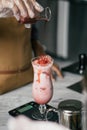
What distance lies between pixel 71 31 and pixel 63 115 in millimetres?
1781

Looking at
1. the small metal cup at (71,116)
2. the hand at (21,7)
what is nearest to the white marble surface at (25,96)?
the small metal cup at (71,116)

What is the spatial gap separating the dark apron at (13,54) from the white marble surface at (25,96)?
5cm

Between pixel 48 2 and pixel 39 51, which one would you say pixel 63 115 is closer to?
pixel 39 51

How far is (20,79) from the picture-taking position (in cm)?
170

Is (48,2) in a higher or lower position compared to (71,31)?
higher

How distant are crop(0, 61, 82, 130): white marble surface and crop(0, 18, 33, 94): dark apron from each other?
0.05m

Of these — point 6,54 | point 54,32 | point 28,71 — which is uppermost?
point 6,54

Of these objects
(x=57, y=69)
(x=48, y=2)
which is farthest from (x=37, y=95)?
(x=48, y=2)

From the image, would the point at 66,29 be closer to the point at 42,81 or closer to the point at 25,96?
the point at 25,96

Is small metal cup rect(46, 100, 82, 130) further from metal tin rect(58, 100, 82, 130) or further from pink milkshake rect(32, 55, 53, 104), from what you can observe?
pink milkshake rect(32, 55, 53, 104)

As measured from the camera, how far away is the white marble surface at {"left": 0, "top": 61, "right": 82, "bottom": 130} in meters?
1.43

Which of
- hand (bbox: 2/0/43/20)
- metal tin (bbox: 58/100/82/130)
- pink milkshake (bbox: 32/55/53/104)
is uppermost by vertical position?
hand (bbox: 2/0/43/20)

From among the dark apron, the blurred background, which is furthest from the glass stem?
the blurred background

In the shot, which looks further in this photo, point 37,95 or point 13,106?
point 13,106
